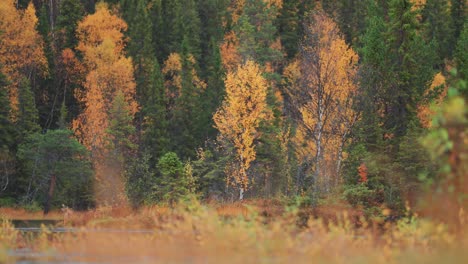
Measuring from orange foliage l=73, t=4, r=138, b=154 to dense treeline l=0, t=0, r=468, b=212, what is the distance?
16 cm

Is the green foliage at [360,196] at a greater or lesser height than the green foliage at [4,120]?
lesser

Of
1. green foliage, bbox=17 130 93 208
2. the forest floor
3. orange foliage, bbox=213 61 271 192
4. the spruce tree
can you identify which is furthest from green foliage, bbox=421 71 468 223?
the spruce tree

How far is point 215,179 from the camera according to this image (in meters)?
44.2

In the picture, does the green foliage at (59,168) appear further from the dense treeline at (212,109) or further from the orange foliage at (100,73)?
the orange foliage at (100,73)

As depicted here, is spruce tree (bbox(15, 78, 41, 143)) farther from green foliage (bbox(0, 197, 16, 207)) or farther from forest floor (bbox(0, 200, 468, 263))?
forest floor (bbox(0, 200, 468, 263))

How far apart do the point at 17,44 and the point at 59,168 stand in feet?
65.9

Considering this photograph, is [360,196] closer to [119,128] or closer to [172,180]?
[172,180]

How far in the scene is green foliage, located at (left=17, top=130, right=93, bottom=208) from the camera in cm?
3762

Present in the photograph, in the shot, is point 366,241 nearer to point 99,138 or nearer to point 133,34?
point 99,138

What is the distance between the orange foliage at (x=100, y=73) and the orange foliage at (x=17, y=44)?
4.55 meters

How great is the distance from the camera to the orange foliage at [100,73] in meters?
50.4

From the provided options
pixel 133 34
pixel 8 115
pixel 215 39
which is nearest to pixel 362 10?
pixel 215 39

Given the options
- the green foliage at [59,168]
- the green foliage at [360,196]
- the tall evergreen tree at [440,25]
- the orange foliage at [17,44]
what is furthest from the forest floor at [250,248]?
the tall evergreen tree at [440,25]

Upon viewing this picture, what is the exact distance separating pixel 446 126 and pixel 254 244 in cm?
447
